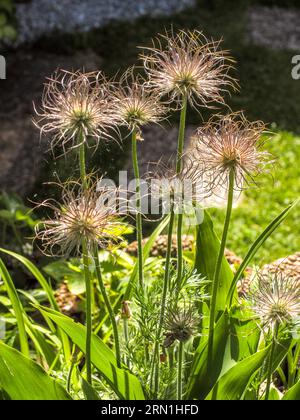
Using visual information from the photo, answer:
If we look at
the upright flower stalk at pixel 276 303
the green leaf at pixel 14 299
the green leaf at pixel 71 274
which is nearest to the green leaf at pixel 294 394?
the upright flower stalk at pixel 276 303

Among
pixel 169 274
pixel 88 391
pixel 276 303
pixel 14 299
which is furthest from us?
pixel 14 299

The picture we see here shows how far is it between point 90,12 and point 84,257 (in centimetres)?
552

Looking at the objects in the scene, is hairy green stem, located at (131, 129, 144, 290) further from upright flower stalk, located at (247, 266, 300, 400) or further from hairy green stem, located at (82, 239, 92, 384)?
upright flower stalk, located at (247, 266, 300, 400)

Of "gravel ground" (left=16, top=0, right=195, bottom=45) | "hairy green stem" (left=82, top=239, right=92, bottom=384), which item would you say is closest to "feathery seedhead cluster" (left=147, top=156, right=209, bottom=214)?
"hairy green stem" (left=82, top=239, right=92, bottom=384)

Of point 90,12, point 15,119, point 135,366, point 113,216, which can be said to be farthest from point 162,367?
point 90,12

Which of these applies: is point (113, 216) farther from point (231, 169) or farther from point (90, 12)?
point (90, 12)

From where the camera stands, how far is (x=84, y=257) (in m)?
1.75

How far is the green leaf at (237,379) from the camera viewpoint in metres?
1.77

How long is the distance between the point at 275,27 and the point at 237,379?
18.0 feet

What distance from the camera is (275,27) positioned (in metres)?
6.89

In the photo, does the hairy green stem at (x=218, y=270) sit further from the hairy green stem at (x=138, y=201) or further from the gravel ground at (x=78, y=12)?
the gravel ground at (x=78, y=12)

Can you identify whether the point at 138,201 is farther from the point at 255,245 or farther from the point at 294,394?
the point at 294,394

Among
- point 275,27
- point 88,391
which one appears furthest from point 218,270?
point 275,27

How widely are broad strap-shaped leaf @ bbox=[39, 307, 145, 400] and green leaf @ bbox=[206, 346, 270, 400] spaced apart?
18 cm
